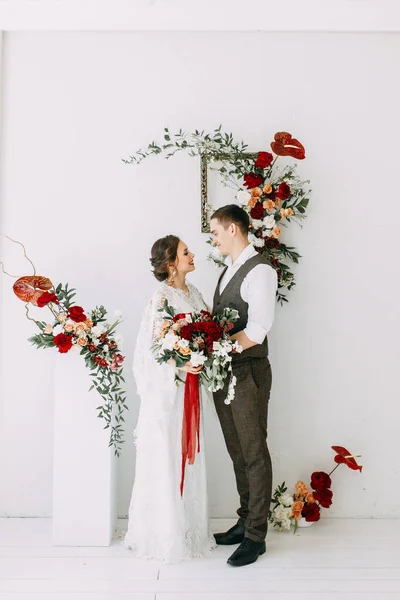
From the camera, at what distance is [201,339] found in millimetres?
2859

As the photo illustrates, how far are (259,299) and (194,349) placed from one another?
0.43 m

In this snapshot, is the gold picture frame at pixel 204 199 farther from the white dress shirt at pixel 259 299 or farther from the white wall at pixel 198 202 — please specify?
the white dress shirt at pixel 259 299

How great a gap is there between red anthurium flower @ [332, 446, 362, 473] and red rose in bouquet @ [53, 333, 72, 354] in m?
1.72

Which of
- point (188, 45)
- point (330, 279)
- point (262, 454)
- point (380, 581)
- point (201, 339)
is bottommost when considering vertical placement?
point (380, 581)

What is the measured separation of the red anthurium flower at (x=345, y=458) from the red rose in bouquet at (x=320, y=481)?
12 centimetres

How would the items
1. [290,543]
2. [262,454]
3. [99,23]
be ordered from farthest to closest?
[99,23] < [290,543] < [262,454]

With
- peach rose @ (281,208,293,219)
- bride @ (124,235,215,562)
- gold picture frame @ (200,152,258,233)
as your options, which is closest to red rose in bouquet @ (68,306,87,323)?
bride @ (124,235,215,562)

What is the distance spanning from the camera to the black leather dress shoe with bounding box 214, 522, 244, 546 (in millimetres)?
3304

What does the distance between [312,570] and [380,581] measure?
0.33 meters

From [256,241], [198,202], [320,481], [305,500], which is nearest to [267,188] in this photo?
[256,241]

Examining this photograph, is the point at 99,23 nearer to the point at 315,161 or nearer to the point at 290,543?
the point at 315,161

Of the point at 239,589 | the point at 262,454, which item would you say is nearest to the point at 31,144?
the point at 262,454

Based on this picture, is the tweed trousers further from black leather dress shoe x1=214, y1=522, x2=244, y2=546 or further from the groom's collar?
the groom's collar

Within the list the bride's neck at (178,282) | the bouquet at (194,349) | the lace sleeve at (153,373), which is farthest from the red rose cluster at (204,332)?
the bride's neck at (178,282)
